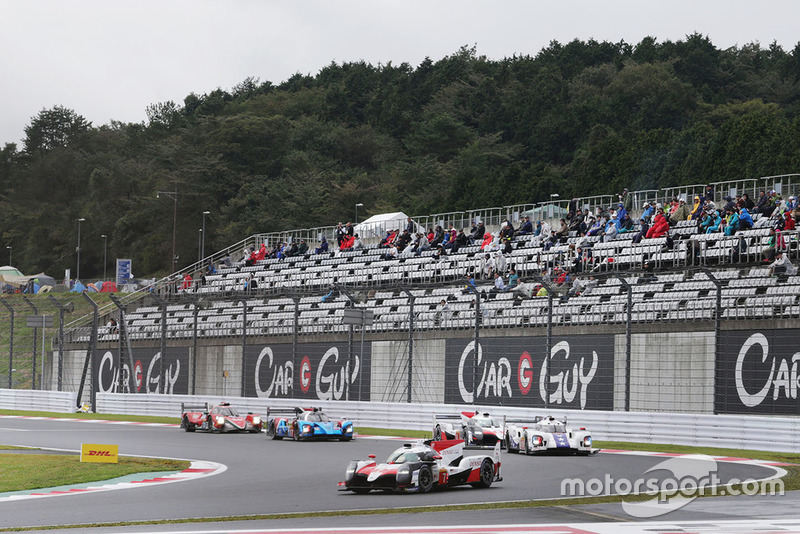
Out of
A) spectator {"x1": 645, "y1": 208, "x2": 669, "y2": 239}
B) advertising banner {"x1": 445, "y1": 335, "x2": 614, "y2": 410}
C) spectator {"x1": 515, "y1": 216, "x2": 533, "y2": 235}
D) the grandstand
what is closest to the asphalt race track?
advertising banner {"x1": 445, "y1": 335, "x2": 614, "y2": 410}

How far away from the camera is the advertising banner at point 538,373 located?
29.3 meters

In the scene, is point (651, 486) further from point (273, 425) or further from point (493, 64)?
point (493, 64)

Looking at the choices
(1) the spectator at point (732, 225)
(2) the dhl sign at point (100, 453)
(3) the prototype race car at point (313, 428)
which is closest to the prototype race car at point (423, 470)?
(2) the dhl sign at point (100, 453)

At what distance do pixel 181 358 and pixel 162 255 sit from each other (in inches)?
2414

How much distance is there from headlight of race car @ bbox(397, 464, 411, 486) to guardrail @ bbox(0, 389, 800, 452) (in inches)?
402

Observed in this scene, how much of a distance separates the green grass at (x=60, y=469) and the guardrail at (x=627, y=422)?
10400 mm

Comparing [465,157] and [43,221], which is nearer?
[465,157]

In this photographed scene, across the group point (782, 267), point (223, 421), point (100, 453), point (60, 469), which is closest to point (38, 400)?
point (223, 421)

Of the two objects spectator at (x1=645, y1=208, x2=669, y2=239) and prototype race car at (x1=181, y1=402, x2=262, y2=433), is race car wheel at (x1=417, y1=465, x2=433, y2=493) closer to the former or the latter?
prototype race car at (x1=181, y1=402, x2=262, y2=433)

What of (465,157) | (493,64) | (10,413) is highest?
(493,64)

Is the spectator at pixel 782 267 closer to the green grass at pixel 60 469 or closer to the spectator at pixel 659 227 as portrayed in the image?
the spectator at pixel 659 227

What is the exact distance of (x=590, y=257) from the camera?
36188mm

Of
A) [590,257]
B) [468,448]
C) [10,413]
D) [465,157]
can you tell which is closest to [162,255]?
[465,157]

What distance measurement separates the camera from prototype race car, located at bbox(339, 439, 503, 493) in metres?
16.2
